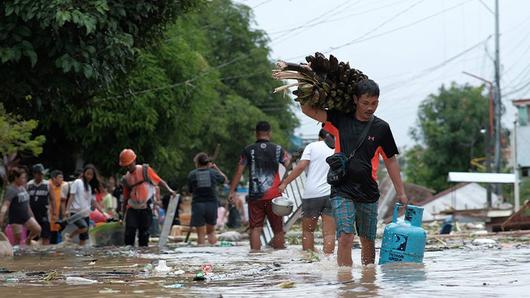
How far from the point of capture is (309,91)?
9.40 meters

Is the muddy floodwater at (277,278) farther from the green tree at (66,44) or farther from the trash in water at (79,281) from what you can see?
the green tree at (66,44)

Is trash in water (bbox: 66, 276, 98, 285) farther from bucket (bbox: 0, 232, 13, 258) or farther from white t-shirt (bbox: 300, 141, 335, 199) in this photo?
bucket (bbox: 0, 232, 13, 258)

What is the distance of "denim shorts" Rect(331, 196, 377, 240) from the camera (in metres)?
9.32

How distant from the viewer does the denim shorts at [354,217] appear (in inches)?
367

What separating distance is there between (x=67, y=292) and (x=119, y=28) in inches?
293

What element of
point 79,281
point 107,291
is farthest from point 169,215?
point 107,291

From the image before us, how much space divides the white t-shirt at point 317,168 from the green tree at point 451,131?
73.2 m

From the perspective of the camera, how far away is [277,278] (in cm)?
935

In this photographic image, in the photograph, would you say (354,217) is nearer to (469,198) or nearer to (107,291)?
(107,291)

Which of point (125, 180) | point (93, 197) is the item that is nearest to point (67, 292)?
point (125, 180)

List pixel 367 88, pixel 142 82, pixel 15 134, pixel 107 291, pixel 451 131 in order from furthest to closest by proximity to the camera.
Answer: pixel 451 131 → pixel 142 82 → pixel 15 134 → pixel 367 88 → pixel 107 291

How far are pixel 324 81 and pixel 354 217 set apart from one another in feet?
3.88

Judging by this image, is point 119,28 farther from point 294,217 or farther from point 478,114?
point 478,114

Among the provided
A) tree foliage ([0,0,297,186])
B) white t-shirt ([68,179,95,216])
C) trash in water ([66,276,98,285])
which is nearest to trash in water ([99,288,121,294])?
trash in water ([66,276,98,285])
